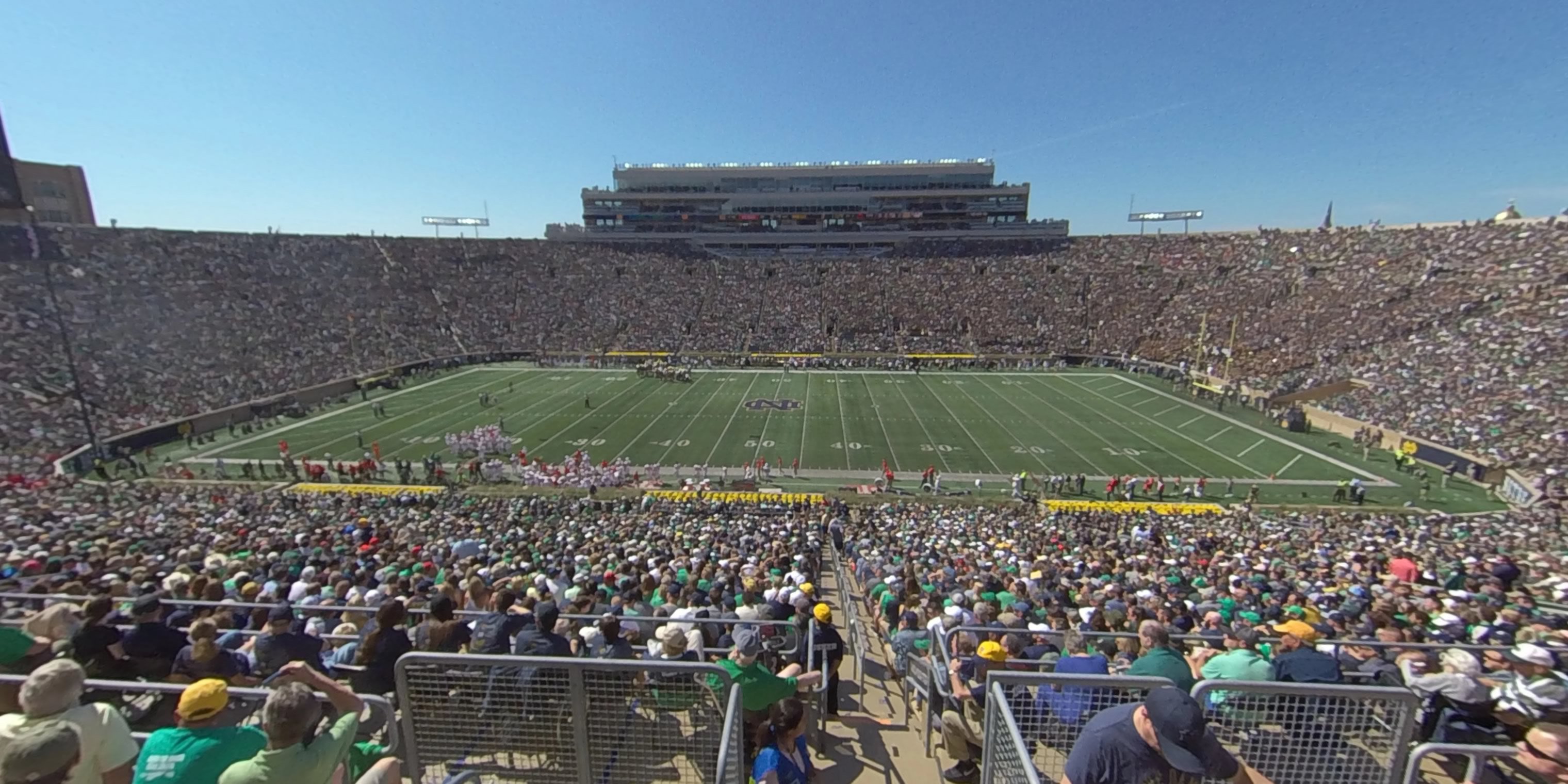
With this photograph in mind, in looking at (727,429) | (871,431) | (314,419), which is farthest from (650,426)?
(314,419)

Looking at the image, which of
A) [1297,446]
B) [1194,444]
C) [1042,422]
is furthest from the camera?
[1042,422]

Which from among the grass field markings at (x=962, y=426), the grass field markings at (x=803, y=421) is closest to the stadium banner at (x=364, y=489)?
the grass field markings at (x=803, y=421)

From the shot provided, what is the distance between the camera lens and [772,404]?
40.1 metres

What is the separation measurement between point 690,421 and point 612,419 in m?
4.16

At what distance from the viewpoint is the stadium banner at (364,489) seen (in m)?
23.0

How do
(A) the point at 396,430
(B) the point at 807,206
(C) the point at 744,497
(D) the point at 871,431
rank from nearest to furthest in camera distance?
1. (C) the point at 744,497
2. (A) the point at 396,430
3. (D) the point at 871,431
4. (B) the point at 807,206

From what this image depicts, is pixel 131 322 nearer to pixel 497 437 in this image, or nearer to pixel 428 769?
pixel 497 437

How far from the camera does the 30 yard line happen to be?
29.3 m

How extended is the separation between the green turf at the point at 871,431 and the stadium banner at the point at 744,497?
2.88 meters

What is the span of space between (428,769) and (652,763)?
4.46ft

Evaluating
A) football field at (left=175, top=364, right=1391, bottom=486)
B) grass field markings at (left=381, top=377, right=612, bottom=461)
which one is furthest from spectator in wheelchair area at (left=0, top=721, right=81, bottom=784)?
grass field markings at (left=381, top=377, right=612, bottom=461)

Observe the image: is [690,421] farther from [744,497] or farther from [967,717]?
[967,717]

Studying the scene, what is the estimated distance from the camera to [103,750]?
3.15 m

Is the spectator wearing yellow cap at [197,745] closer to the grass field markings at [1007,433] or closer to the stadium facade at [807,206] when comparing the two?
the grass field markings at [1007,433]
